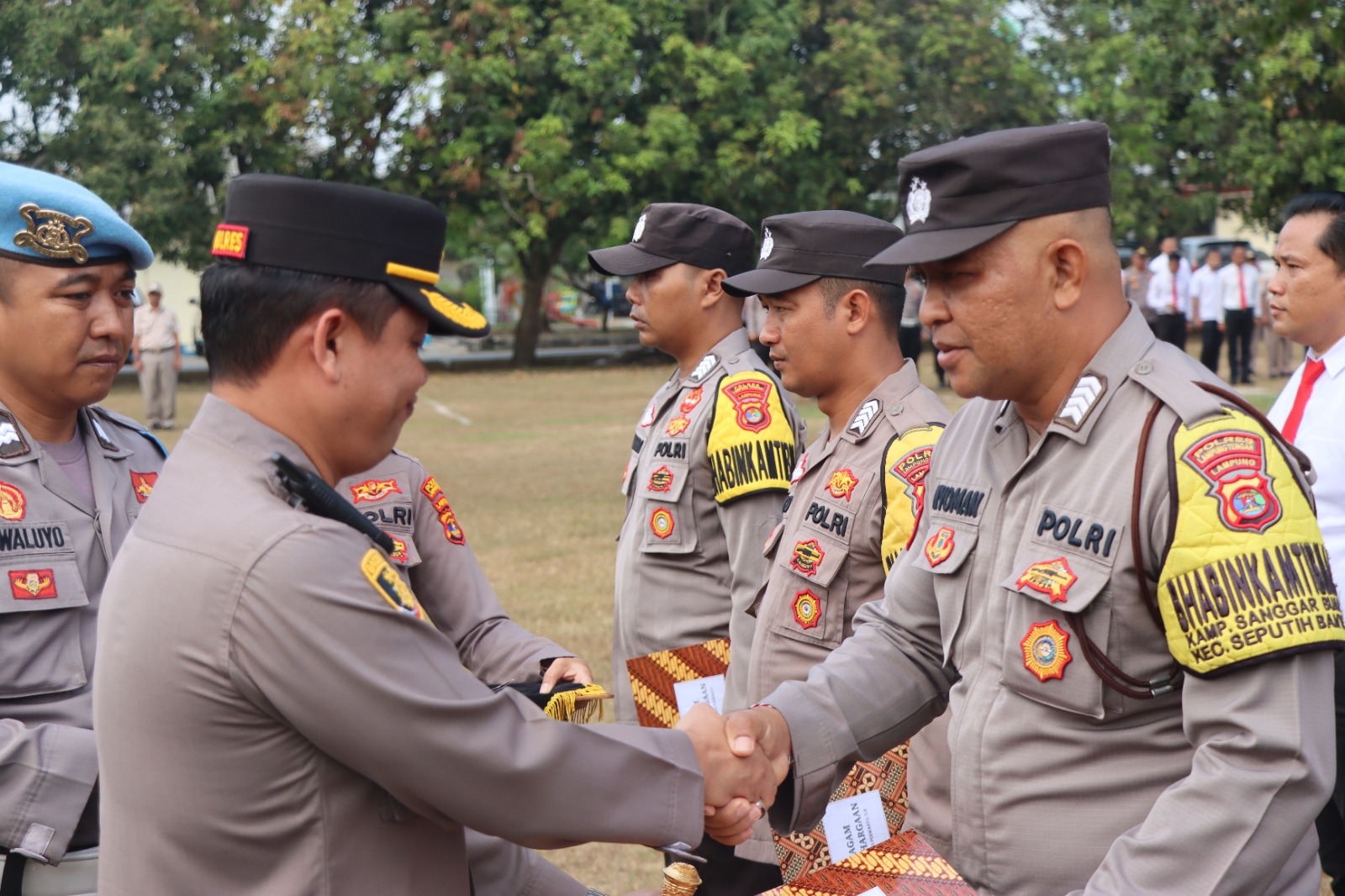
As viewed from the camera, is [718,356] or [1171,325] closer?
[718,356]

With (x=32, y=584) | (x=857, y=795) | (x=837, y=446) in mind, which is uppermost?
(x=837, y=446)

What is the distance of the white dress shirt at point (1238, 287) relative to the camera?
18.7 metres

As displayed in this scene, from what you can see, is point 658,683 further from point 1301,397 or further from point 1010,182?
point 1301,397

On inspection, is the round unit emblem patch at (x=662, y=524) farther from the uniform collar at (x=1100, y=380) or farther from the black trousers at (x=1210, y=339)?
the black trousers at (x=1210, y=339)

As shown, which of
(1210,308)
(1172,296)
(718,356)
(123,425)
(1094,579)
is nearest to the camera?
(1094,579)

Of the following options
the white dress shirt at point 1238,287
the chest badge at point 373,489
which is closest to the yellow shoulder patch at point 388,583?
the chest badge at point 373,489

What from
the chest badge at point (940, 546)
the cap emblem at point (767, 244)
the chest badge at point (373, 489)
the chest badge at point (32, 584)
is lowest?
the chest badge at point (32, 584)

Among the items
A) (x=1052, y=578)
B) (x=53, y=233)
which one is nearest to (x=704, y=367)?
(x=53, y=233)

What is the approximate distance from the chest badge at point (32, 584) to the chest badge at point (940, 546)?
1.88 m

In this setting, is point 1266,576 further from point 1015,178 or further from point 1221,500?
point 1015,178

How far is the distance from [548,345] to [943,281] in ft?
114

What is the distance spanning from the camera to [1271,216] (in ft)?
73.2

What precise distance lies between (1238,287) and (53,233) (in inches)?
729

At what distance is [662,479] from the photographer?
4285 millimetres
